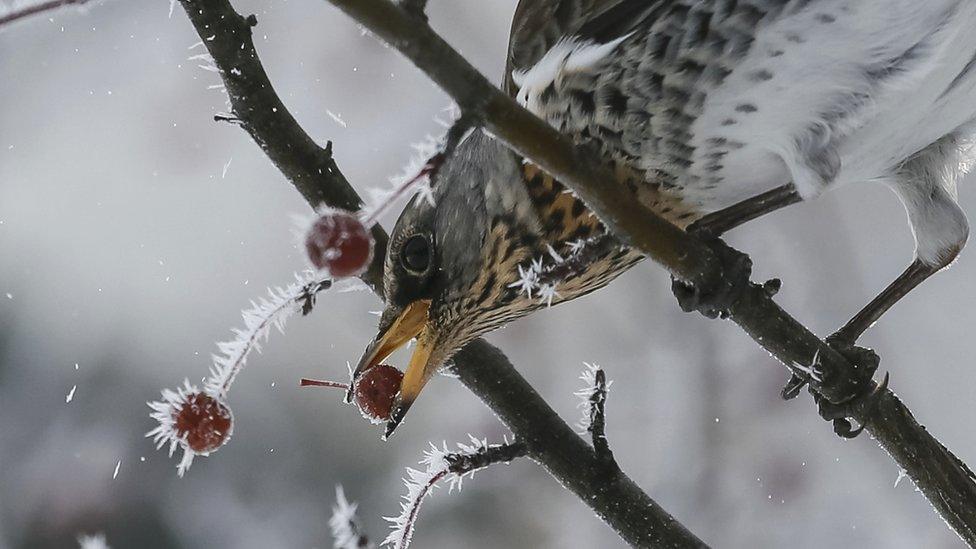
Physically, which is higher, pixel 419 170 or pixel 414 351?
pixel 419 170

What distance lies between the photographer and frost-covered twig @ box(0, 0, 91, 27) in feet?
1.85

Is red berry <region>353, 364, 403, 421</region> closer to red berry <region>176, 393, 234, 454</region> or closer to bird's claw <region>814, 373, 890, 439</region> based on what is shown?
red berry <region>176, 393, 234, 454</region>

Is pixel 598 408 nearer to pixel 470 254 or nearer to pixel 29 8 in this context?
pixel 470 254

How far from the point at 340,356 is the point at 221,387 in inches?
78.5

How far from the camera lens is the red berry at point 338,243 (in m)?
0.73

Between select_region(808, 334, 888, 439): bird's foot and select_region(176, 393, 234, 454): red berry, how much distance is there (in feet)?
1.94

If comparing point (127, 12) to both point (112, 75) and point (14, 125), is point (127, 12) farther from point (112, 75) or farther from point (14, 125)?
point (14, 125)

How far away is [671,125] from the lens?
1121 millimetres

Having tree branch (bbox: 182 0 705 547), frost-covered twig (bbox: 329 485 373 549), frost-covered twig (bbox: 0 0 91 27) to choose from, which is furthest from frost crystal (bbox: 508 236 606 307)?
frost-covered twig (bbox: 0 0 91 27)

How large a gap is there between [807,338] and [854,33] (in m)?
0.31

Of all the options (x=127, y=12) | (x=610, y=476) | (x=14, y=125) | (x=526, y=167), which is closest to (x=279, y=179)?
(x=127, y=12)

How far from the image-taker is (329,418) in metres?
3.05

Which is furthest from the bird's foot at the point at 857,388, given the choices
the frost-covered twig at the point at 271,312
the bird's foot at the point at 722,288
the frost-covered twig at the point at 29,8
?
the frost-covered twig at the point at 29,8

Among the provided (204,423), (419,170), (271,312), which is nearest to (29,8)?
(419,170)
